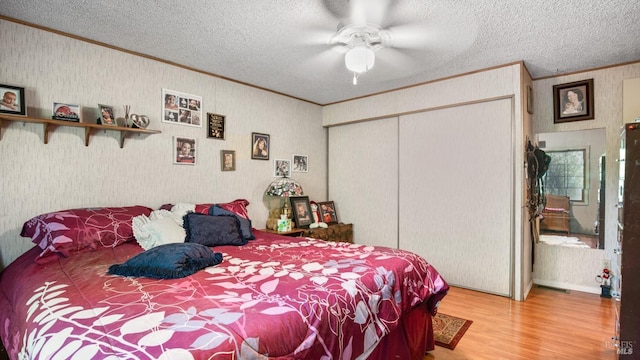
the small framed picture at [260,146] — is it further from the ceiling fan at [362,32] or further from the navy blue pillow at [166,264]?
the navy blue pillow at [166,264]

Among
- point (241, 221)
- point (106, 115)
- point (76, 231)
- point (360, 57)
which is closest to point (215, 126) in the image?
point (106, 115)

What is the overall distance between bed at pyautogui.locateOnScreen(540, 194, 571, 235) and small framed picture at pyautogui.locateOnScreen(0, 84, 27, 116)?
506 centimetres

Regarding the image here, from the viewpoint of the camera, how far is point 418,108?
3906 mm

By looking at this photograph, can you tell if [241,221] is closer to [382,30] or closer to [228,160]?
[228,160]

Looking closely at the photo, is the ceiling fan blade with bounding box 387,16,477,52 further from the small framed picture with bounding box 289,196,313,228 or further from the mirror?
the small framed picture with bounding box 289,196,313,228

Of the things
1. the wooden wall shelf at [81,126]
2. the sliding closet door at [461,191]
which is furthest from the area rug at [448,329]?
the wooden wall shelf at [81,126]

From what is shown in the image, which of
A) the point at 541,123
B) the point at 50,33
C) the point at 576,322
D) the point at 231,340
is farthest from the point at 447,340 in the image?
the point at 50,33

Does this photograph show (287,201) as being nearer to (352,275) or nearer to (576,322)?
(352,275)

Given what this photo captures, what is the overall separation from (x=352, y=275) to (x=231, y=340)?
843mm

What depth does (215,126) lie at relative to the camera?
3.53 m

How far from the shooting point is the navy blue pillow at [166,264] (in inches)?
65.4

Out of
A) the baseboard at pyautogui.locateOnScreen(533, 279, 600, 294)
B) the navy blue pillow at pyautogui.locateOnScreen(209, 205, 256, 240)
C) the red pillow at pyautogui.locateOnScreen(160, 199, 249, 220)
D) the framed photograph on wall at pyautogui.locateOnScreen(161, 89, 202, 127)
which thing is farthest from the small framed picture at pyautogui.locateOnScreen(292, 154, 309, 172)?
the baseboard at pyautogui.locateOnScreen(533, 279, 600, 294)

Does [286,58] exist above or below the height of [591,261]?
above

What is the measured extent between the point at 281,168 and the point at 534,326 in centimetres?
321
